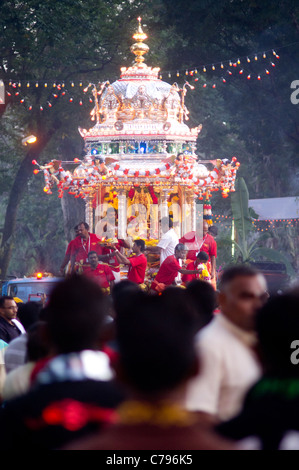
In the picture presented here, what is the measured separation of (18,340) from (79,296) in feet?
8.58

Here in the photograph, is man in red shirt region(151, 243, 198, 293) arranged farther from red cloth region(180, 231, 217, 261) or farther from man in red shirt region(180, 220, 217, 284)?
man in red shirt region(180, 220, 217, 284)

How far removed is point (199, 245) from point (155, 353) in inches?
643

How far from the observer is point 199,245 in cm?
1986

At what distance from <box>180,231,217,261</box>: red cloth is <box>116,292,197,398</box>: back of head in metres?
15.4

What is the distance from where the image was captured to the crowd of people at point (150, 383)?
3.51 meters

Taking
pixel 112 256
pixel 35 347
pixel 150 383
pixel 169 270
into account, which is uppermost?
pixel 112 256

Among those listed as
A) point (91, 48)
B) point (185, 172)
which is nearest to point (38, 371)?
point (185, 172)

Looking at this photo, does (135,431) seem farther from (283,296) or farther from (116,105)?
(116,105)

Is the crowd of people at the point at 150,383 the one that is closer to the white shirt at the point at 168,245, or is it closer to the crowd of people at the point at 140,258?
the crowd of people at the point at 140,258

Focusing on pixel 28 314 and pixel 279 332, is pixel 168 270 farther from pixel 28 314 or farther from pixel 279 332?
pixel 279 332

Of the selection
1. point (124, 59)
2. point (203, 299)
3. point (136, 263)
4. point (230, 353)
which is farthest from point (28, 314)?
point (124, 59)

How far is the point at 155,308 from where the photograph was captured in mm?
3865

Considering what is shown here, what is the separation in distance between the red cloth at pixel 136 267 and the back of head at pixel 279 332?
12654 millimetres

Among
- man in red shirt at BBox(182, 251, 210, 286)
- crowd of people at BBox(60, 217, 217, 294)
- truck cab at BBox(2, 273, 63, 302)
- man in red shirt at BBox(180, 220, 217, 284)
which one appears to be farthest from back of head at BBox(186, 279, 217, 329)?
man in red shirt at BBox(180, 220, 217, 284)
